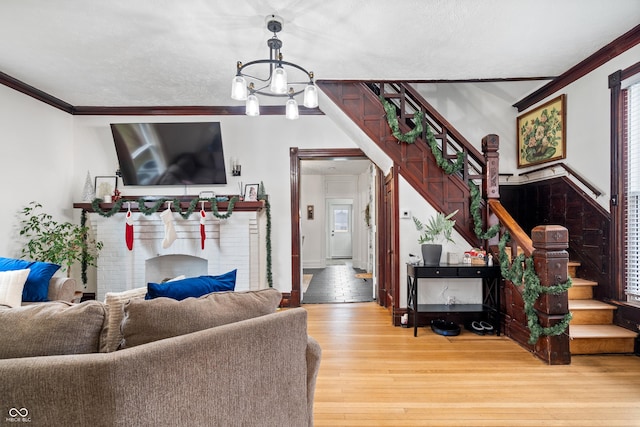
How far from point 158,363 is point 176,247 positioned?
365 cm

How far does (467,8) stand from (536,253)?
2.07 meters

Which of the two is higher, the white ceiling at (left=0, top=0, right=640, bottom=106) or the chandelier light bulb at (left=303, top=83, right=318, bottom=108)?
the white ceiling at (left=0, top=0, right=640, bottom=106)

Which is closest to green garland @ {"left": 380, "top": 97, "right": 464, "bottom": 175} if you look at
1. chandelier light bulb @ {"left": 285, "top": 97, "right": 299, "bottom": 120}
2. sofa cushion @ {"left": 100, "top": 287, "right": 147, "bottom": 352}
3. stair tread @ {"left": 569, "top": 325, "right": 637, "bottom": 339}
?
chandelier light bulb @ {"left": 285, "top": 97, "right": 299, "bottom": 120}

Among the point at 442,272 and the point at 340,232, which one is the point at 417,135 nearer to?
the point at 442,272

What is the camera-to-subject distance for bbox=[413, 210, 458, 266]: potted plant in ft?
10.8

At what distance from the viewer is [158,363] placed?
96 cm

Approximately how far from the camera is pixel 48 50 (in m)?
2.89

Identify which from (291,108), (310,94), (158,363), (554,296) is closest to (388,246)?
(554,296)

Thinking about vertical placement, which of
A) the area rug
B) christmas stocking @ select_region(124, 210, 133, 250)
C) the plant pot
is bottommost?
the area rug

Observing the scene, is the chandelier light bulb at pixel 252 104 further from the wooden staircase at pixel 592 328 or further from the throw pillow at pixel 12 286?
the wooden staircase at pixel 592 328

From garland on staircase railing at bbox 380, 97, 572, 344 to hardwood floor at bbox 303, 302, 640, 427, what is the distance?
0.31 m

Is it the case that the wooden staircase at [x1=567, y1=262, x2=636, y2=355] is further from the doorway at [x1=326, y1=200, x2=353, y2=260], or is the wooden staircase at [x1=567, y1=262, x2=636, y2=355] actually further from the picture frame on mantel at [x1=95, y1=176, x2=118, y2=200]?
the doorway at [x1=326, y1=200, x2=353, y2=260]

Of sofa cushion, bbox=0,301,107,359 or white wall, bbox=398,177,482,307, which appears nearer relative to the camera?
sofa cushion, bbox=0,301,107,359

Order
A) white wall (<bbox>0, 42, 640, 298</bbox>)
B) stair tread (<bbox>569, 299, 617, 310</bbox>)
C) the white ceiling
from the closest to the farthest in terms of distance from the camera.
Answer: the white ceiling, stair tread (<bbox>569, 299, 617, 310</bbox>), white wall (<bbox>0, 42, 640, 298</bbox>)
